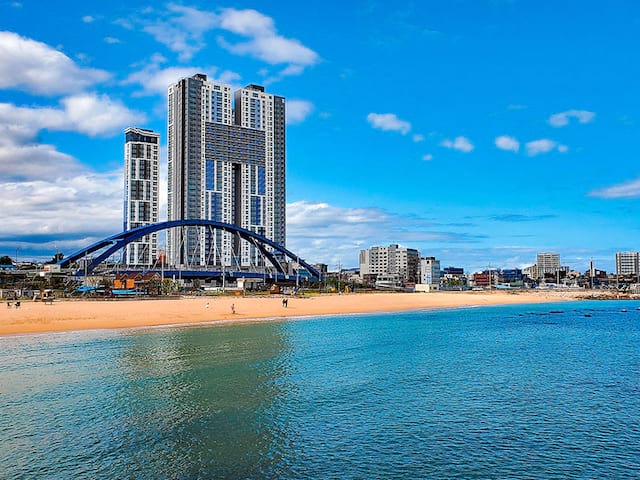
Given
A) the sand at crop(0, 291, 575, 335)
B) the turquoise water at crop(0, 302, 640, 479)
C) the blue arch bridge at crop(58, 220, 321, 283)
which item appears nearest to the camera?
the turquoise water at crop(0, 302, 640, 479)


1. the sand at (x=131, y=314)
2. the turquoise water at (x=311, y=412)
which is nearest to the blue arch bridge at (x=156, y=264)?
the sand at (x=131, y=314)

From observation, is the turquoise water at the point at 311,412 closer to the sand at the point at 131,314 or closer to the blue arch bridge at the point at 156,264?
the sand at the point at 131,314

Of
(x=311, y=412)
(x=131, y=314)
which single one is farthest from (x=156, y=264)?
(x=311, y=412)

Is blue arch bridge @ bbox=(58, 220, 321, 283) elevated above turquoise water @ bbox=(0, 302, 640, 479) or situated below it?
above

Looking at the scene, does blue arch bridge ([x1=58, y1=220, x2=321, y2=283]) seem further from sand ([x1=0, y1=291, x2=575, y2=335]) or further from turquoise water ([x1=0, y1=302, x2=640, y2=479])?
turquoise water ([x1=0, y1=302, x2=640, y2=479])

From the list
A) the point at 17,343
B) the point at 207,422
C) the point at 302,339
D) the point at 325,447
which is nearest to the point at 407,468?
the point at 325,447

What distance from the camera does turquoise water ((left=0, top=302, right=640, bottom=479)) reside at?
1644 cm

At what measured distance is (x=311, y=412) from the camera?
22328 millimetres

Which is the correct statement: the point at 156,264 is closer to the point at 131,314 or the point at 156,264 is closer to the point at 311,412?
the point at 131,314

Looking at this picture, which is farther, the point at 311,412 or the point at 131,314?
the point at 131,314

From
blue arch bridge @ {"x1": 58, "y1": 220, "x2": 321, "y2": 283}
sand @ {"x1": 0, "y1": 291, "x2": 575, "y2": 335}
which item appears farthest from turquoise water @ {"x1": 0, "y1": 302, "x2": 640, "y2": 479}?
→ blue arch bridge @ {"x1": 58, "y1": 220, "x2": 321, "y2": 283}

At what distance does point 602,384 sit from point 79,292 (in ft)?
291

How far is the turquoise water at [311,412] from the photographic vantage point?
16.4 m

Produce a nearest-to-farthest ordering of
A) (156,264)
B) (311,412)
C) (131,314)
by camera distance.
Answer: (311,412) → (131,314) → (156,264)
